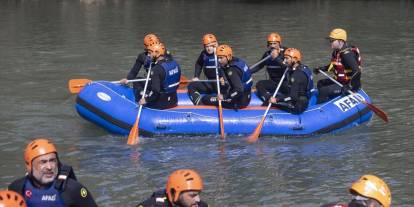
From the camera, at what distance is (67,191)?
15.8ft

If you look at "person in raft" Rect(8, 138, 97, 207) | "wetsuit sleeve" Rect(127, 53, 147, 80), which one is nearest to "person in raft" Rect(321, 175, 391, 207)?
"person in raft" Rect(8, 138, 97, 207)

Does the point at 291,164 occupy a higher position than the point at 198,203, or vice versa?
the point at 198,203

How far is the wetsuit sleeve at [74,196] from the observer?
4824mm

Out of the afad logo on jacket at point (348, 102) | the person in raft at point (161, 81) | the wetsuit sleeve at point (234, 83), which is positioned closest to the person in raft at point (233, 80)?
the wetsuit sleeve at point (234, 83)

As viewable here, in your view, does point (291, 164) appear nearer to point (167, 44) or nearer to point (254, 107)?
point (254, 107)

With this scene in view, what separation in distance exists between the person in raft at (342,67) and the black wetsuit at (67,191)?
6630 mm

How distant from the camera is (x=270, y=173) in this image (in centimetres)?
890

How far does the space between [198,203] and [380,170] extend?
4.83 meters

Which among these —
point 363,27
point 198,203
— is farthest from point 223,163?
point 363,27

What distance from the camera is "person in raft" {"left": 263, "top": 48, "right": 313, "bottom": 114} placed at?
10250 millimetres

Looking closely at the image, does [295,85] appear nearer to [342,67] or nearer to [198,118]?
[342,67]

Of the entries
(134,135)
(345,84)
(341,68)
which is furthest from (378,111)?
(134,135)

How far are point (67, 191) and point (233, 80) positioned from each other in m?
5.76

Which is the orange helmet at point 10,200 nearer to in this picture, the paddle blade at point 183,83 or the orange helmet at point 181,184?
the orange helmet at point 181,184
